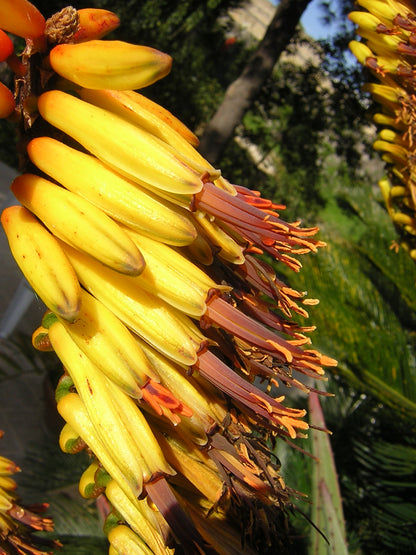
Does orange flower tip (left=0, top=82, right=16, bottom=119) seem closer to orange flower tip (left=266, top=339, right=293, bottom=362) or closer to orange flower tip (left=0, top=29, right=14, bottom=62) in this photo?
orange flower tip (left=0, top=29, right=14, bottom=62)

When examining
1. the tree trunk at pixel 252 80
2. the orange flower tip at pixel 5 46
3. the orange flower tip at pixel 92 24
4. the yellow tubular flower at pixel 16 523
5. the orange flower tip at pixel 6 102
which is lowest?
the yellow tubular flower at pixel 16 523

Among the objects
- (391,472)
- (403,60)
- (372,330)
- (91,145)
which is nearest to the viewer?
(91,145)

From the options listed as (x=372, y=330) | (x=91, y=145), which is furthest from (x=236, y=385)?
(x=372, y=330)

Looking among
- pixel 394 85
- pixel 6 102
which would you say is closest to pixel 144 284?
pixel 6 102

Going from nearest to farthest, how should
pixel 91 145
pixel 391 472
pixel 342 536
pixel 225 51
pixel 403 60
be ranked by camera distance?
pixel 91 145 → pixel 342 536 → pixel 403 60 → pixel 391 472 → pixel 225 51

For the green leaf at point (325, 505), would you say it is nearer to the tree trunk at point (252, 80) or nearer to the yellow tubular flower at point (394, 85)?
the yellow tubular flower at point (394, 85)

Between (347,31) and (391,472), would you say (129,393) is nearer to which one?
(391,472)

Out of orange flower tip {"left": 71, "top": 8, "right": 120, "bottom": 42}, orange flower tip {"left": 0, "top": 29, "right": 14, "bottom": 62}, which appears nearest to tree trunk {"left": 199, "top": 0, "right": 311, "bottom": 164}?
orange flower tip {"left": 71, "top": 8, "right": 120, "bottom": 42}

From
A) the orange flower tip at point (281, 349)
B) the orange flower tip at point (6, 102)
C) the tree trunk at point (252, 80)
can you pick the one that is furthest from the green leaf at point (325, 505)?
the tree trunk at point (252, 80)
